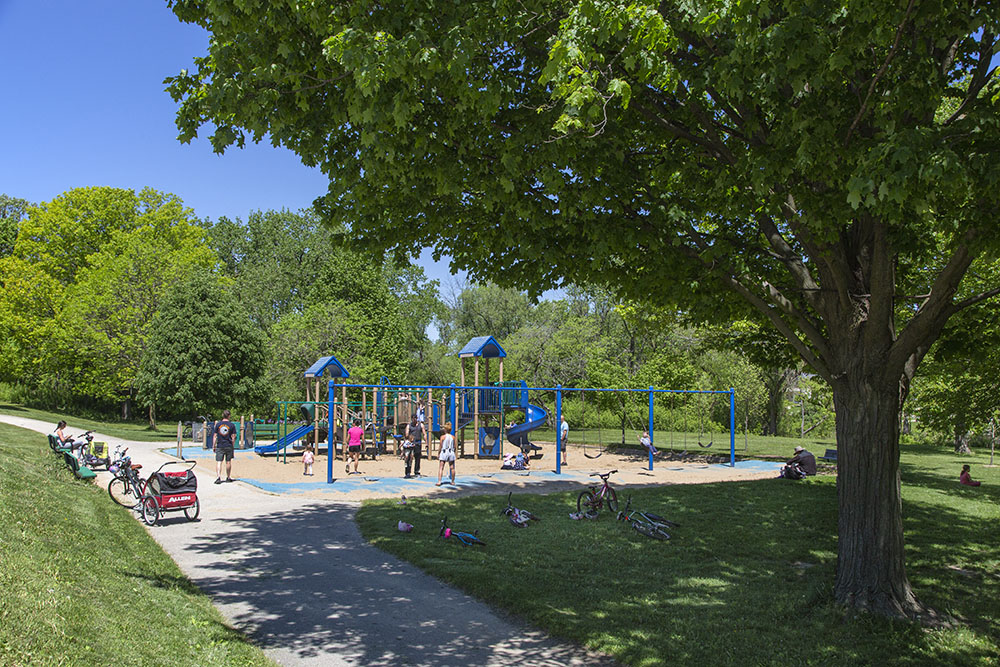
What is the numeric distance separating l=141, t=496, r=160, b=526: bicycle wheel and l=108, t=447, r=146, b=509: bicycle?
0.76ft

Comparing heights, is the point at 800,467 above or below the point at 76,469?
below

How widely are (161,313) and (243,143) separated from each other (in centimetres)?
3339

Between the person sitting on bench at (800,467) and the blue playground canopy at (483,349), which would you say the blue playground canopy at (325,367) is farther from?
the person sitting on bench at (800,467)

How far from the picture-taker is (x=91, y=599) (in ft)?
19.3

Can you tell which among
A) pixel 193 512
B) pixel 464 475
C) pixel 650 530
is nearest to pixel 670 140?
pixel 650 530

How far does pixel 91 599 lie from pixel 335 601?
277cm

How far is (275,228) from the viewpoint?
2544 inches

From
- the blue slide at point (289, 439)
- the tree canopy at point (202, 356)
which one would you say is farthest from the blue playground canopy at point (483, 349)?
the tree canopy at point (202, 356)

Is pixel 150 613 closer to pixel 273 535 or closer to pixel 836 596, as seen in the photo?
pixel 273 535

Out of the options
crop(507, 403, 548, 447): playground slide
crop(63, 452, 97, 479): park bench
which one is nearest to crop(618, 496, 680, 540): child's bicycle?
crop(63, 452, 97, 479): park bench

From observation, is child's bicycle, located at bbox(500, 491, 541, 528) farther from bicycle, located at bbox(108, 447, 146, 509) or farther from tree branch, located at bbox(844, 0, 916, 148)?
tree branch, located at bbox(844, 0, 916, 148)

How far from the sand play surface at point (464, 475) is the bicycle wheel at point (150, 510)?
14.5 ft

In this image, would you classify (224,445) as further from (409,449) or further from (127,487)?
(409,449)

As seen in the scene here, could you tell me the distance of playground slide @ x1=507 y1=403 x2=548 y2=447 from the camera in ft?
86.2
